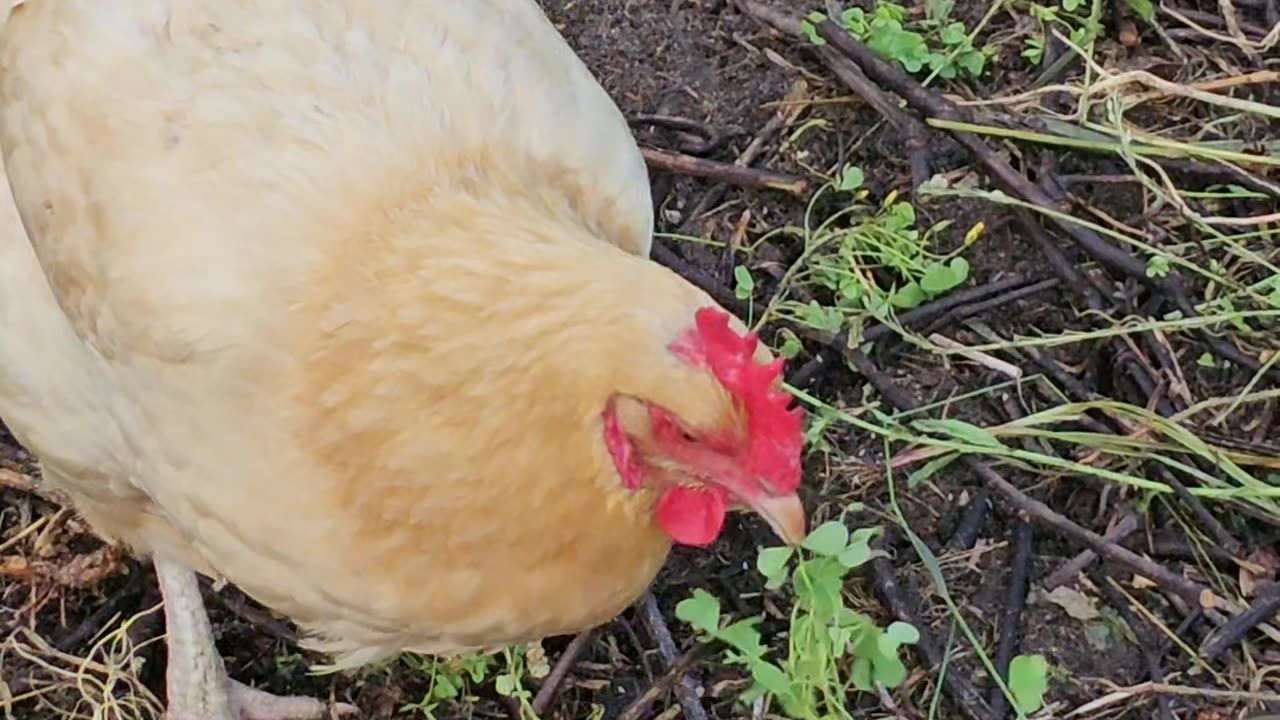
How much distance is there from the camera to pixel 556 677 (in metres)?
2.32

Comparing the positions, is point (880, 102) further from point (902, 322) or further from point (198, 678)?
point (198, 678)

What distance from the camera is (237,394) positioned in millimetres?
1650

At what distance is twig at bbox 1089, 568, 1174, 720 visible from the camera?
2240 millimetres

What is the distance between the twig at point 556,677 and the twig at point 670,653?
4.2 inches

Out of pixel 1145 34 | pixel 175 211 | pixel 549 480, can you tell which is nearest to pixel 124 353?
pixel 175 211

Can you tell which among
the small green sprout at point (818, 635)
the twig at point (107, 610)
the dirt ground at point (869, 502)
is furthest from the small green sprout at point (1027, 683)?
the twig at point (107, 610)

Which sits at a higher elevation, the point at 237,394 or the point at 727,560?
the point at 237,394

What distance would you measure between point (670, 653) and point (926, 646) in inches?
14.8

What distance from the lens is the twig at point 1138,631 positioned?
2240 mm

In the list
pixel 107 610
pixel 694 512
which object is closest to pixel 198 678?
pixel 107 610

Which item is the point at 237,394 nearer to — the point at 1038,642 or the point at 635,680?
the point at 635,680

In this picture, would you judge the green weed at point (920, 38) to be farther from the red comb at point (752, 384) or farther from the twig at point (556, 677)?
the red comb at point (752, 384)

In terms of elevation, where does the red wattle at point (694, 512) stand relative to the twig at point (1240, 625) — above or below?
above

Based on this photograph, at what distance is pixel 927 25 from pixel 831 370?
71 centimetres
